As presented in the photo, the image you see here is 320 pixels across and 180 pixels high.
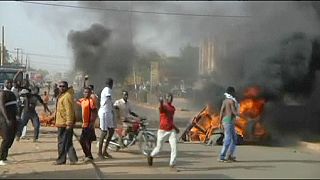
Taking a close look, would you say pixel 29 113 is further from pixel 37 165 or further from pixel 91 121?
pixel 37 165

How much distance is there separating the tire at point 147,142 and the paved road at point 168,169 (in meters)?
0.26

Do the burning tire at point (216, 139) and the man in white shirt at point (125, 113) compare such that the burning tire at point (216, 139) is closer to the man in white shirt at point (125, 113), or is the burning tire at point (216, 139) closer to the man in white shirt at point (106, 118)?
the man in white shirt at point (125, 113)

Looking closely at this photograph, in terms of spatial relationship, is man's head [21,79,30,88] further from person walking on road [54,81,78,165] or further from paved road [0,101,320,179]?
person walking on road [54,81,78,165]

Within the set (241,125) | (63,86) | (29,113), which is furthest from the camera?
(241,125)

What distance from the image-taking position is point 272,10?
878cm

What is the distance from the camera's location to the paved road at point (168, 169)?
9273 mm

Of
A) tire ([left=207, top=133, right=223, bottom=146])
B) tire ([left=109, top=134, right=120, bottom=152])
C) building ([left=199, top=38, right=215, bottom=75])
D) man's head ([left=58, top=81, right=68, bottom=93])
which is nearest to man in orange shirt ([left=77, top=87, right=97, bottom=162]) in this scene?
man's head ([left=58, top=81, right=68, bottom=93])

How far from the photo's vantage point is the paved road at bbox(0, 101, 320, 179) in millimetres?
9273

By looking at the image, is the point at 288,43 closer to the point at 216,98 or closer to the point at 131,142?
the point at 216,98

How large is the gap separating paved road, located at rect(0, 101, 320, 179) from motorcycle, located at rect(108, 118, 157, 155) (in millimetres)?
220

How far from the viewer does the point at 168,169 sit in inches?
387

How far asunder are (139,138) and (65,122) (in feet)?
5.29

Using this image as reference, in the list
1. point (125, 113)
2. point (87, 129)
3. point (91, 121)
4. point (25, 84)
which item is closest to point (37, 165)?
point (87, 129)

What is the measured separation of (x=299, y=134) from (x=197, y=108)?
3.21m
